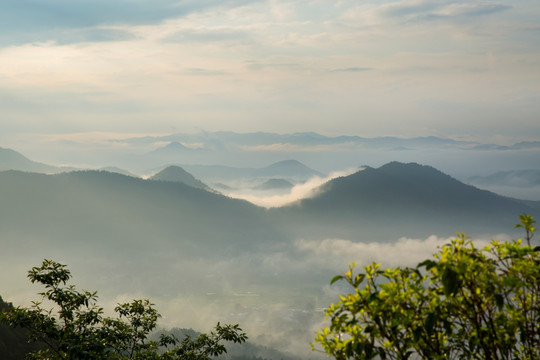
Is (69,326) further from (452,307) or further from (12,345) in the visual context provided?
(12,345)

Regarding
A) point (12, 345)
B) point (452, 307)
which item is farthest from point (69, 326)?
point (12, 345)

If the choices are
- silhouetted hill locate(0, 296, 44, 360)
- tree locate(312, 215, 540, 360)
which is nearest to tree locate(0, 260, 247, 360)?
tree locate(312, 215, 540, 360)

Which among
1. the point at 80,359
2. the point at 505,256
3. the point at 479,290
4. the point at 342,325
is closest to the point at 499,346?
the point at 479,290

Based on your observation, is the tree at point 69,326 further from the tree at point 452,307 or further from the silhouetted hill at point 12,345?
the silhouetted hill at point 12,345

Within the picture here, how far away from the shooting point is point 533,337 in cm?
809

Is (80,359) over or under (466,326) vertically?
under

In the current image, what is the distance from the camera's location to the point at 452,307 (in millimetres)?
8281

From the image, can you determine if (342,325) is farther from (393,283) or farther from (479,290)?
(479,290)

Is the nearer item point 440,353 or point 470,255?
point 470,255

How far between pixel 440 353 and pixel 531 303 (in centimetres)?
202

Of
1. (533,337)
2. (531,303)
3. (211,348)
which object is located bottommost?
(211,348)

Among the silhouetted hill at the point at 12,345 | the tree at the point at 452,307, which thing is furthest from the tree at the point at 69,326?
the silhouetted hill at the point at 12,345

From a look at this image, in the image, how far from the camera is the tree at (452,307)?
7801 millimetres

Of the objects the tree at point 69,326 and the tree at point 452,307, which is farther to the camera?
the tree at point 69,326
